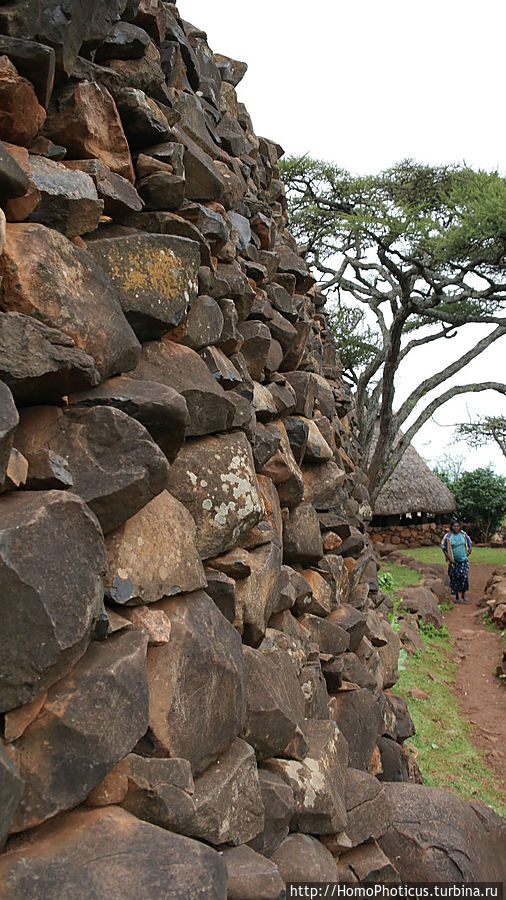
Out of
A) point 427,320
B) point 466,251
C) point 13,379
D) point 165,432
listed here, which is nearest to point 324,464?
point 165,432

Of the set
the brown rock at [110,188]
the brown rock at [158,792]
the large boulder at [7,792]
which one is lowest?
the brown rock at [158,792]

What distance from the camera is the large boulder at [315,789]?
2852 millimetres

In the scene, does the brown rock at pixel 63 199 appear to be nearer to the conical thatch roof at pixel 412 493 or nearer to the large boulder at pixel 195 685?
the large boulder at pixel 195 685

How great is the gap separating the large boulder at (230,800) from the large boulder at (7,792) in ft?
2.24

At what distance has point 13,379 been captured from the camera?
197 centimetres

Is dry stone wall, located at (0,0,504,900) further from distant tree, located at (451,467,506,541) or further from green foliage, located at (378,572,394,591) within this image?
distant tree, located at (451,467,506,541)

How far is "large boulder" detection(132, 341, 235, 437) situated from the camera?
2.78 metres

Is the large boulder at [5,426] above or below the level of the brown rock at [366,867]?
above

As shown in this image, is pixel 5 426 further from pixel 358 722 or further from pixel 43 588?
pixel 358 722

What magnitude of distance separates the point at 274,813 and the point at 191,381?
5.82 ft

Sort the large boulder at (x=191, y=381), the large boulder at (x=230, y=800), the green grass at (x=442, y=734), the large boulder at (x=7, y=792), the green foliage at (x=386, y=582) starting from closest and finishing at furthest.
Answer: the large boulder at (x=7, y=792) → the large boulder at (x=230, y=800) → the large boulder at (x=191, y=381) → the green grass at (x=442, y=734) → the green foliage at (x=386, y=582)

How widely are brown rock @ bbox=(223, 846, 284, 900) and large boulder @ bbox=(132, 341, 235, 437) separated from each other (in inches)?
63.9

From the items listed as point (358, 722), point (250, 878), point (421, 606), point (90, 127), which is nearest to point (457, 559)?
point (421, 606)

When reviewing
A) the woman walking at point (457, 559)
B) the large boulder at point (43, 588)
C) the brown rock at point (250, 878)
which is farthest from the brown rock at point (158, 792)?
the woman walking at point (457, 559)
